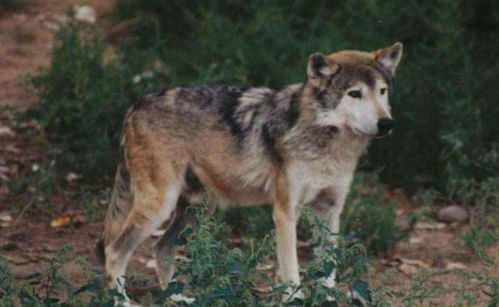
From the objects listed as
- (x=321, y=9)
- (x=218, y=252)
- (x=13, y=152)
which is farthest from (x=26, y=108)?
(x=218, y=252)

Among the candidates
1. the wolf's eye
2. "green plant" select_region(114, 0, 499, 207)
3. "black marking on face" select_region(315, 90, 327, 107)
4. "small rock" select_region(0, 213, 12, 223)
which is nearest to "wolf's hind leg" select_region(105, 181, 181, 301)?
"black marking on face" select_region(315, 90, 327, 107)

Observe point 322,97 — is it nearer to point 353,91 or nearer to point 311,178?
point 353,91

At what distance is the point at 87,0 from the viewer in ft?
44.3

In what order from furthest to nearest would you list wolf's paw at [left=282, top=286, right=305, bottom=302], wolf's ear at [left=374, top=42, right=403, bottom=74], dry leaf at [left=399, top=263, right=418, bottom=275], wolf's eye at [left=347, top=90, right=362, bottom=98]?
dry leaf at [left=399, top=263, right=418, bottom=275] → wolf's ear at [left=374, top=42, right=403, bottom=74] → wolf's eye at [left=347, top=90, right=362, bottom=98] → wolf's paw at [left=282, top=286, right=305, bottom=302]

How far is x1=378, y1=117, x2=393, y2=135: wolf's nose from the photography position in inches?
262

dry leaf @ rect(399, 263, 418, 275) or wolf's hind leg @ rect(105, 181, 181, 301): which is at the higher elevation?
wolf's hind leg @ rect(105, 181, 181, 301)

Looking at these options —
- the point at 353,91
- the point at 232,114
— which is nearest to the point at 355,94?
the point at 353,91

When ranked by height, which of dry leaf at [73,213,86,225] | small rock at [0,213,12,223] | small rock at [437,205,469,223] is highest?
small rock at [437,205,469,223]

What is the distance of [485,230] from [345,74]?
7.70 ft

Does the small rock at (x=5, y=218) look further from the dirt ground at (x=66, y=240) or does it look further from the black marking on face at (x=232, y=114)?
the black marking on face at (x=232, y=114)

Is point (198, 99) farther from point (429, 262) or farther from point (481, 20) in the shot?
point (481, 20)

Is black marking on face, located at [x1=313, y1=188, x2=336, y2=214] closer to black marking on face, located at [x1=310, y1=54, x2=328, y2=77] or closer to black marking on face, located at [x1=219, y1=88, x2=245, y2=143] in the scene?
black marking on face, located at [x1=219, y1=88, x2=245, y2=143]

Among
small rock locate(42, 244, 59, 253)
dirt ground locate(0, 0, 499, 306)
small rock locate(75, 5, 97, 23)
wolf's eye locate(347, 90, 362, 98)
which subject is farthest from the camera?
small rock locate(75, 5, 97, 23)

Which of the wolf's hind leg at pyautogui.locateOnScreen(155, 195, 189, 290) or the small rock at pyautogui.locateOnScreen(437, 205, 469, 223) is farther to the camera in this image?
the small rock at pyautogui.locateOnScreen(437, 205, 469, 223)
